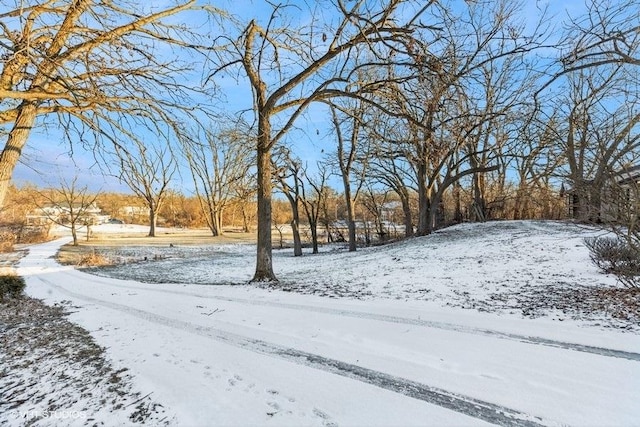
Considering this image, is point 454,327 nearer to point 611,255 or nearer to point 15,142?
point 611,255

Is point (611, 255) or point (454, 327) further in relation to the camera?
point (611, 255)

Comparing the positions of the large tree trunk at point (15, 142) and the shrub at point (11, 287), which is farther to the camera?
the shrub at point (11, 287)

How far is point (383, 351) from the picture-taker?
3664mm

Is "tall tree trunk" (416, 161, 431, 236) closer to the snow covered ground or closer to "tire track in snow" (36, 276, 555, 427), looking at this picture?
the snow covered ground

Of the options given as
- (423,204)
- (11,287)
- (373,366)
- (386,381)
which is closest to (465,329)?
(373,366)

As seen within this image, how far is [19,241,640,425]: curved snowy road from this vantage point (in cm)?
249

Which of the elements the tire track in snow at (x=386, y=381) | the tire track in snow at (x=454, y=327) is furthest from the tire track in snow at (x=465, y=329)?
the tire track in snow at (x=386, y=381)

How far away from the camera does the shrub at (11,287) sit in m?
9.02

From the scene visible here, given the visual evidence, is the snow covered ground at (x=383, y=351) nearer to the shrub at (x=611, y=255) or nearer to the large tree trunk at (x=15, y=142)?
the shrub at (x=611, y=255)

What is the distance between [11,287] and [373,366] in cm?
1097

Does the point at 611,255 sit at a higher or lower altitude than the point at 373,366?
higher

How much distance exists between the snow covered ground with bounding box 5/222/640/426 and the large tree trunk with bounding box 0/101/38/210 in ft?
8.35

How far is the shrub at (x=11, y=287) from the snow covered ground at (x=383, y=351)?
8.81 ft

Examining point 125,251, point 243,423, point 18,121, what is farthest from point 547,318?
point 125,251
